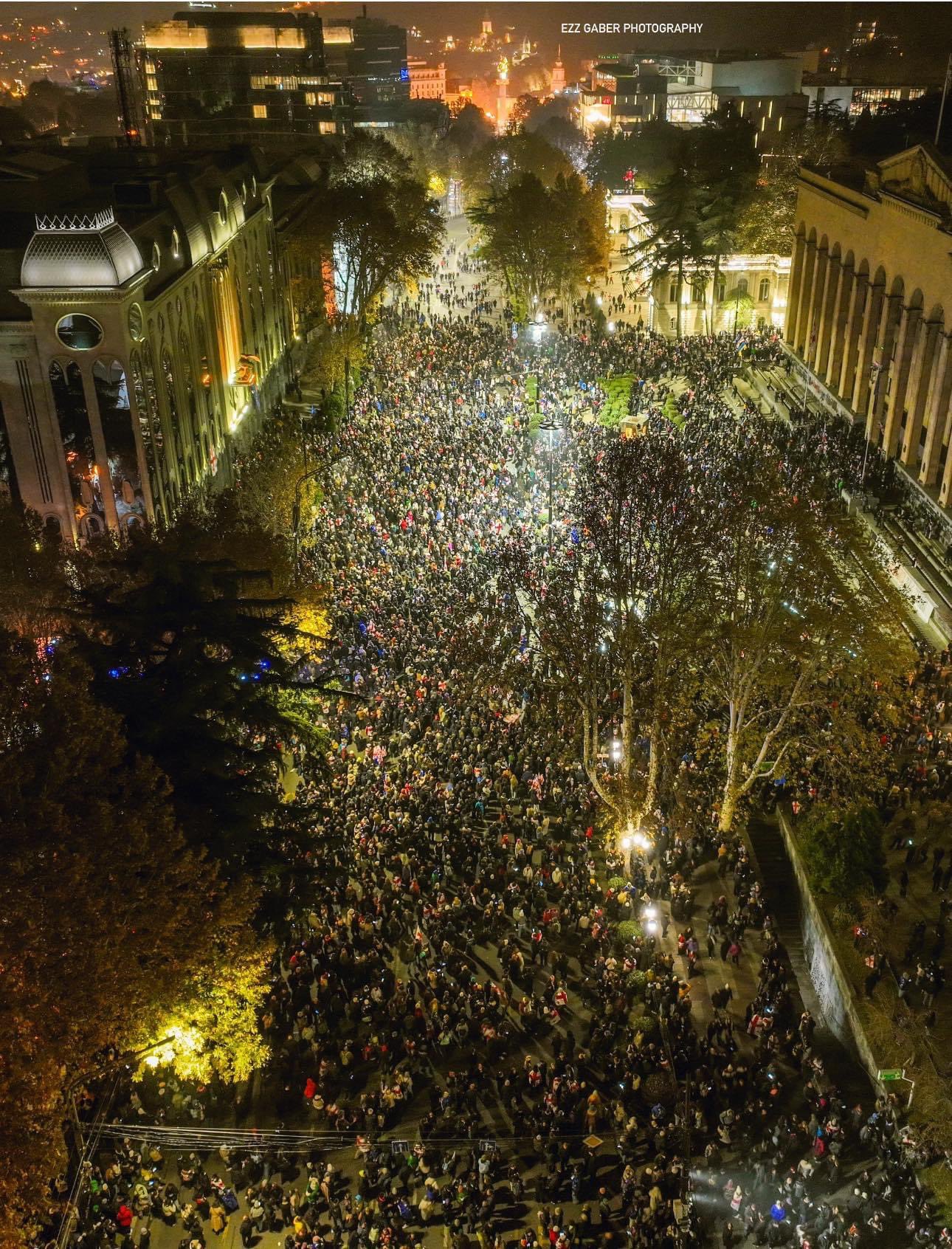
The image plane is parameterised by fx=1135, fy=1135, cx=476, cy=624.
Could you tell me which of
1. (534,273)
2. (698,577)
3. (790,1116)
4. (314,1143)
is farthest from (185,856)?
(534,273)

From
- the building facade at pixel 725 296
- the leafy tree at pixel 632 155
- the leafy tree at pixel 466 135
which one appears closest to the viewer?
the building facade at pixel 725 296

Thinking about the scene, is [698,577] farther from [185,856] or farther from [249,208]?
[249,208]

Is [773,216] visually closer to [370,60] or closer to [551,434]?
[551,434]

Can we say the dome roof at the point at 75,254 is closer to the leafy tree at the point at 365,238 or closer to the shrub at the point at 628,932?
the shrub at the point at 628,932

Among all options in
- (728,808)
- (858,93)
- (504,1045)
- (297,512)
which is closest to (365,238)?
(297,512)

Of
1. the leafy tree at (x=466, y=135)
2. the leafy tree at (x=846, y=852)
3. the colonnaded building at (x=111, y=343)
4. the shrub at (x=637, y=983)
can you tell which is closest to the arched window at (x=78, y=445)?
the colonnaded building at (x=111, y=343)
